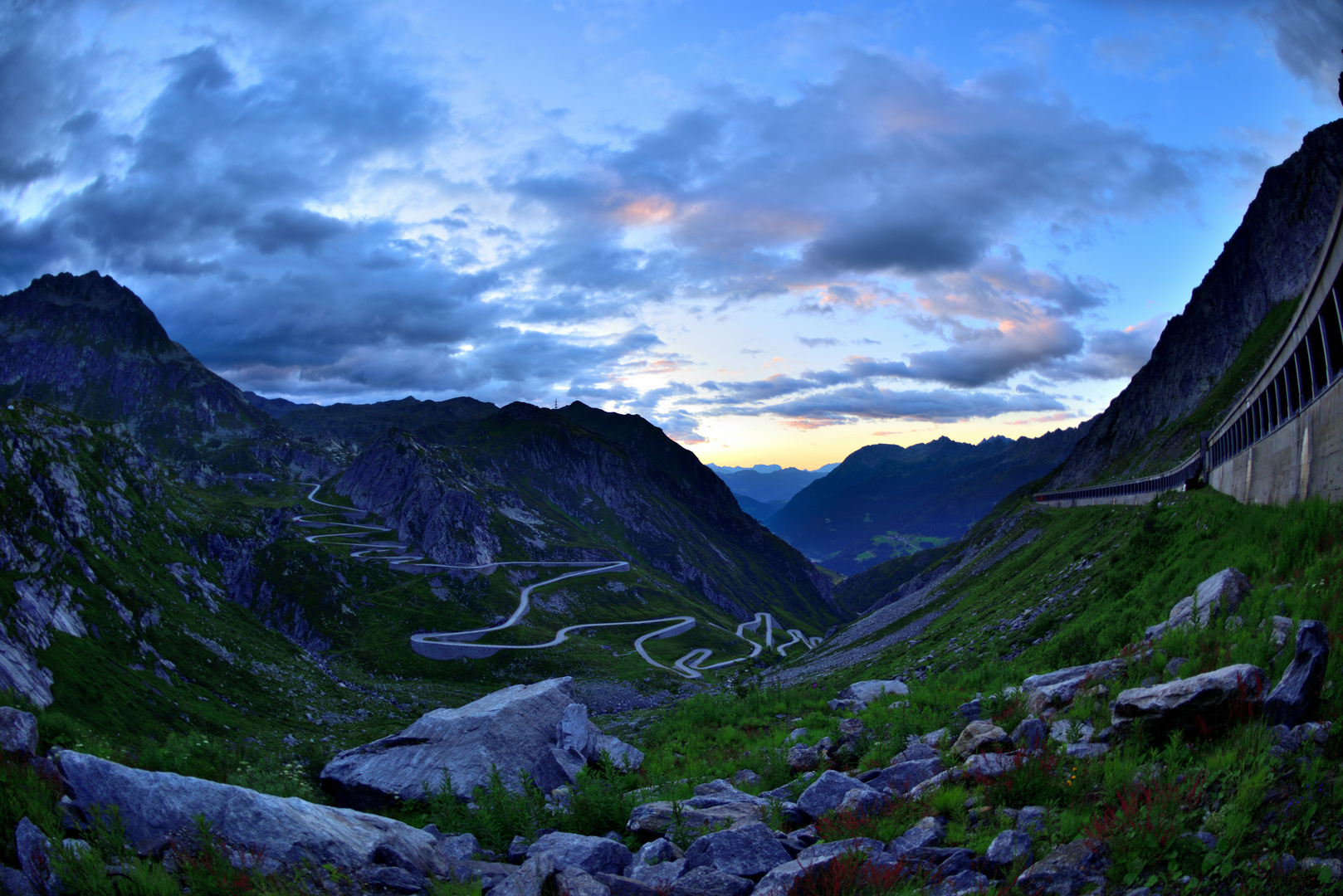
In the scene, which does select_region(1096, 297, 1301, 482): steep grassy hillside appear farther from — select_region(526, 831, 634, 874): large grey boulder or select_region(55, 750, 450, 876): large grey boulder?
select_region(55, 750, 450, 876): large grey boulder

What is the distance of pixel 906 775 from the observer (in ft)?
42.1

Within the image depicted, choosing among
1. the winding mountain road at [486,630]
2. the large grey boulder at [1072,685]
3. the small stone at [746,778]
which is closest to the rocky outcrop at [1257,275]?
the winding mountain road at [486,630]

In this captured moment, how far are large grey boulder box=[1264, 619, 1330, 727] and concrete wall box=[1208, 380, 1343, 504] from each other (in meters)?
12.7

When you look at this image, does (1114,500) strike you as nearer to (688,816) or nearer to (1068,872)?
(688,816)

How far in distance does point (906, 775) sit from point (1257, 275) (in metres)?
253

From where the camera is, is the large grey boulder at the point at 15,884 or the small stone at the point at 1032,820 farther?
the small stone at the point at 1032,820

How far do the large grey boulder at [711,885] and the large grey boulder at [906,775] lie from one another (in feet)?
13.8

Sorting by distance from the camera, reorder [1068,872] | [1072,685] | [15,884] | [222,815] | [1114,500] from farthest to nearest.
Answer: [1114,500] < [1072,685] < [222,815] < [15,884] < [1068,872]

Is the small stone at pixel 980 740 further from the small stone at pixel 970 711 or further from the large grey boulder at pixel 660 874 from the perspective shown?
the large grey boulder at pixel 660 874

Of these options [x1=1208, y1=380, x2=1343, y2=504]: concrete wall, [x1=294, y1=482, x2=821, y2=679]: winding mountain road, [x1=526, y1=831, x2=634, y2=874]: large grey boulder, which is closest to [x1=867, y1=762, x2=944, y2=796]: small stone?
[x1=526, y1=831, x2=634, y2=874]: large grey boulder

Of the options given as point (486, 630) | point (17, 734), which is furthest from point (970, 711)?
point (486, 630)

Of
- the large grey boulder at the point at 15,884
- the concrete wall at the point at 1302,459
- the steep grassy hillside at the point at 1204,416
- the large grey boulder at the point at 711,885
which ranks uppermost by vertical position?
the steep grassy hillside at the point at 1204,416

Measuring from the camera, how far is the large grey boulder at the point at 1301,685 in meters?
9.55

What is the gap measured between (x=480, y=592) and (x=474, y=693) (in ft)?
178
